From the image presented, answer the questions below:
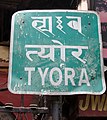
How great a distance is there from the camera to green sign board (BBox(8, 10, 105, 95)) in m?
2.76

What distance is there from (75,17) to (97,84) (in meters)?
0.70

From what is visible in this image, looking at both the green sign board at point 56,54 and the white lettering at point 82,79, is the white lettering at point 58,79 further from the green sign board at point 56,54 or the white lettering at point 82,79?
the white lettering at point 82,79

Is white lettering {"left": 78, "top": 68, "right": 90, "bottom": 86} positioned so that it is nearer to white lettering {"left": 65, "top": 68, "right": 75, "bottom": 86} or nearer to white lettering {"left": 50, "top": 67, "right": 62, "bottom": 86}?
white lettering {"left": 65, "top": 68, "right": 75, "bottom": 86}

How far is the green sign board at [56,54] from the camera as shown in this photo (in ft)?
9.05

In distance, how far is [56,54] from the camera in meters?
2.89

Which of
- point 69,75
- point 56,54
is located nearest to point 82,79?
point 69,75

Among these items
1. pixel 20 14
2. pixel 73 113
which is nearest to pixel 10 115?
pixel 73 113

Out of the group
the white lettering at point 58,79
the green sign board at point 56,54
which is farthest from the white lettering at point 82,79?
the white lettering at point 58,79

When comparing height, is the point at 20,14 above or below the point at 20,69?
above

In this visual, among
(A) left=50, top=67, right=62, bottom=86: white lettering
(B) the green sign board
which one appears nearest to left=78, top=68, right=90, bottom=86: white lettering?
(B) the green sign board

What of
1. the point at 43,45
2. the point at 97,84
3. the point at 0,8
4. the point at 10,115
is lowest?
the point at 10,115

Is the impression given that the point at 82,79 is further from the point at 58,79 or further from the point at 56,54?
the point at 56,54

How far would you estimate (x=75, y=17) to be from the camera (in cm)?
310

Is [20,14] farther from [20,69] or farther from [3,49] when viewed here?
[3,49]
